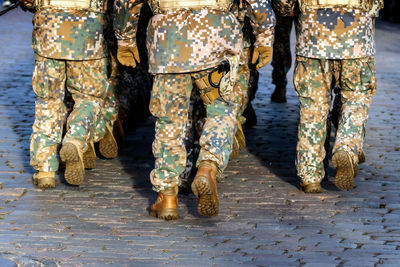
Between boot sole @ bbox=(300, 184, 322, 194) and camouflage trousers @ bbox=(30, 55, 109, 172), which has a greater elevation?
camouflage trousers @ bbox=(30, 55, 109, 172)

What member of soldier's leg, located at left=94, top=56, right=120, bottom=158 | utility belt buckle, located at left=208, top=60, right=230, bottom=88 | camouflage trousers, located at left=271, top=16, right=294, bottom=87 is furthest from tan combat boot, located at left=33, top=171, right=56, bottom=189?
camouflage trousers, located at left=271, top=16, right=294, bottom=87

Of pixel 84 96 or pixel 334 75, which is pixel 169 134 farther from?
pixel 334 75

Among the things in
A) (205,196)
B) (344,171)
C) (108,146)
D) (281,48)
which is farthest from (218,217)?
(281,48)

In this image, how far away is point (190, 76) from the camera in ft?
22.0

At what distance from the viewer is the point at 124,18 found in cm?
694

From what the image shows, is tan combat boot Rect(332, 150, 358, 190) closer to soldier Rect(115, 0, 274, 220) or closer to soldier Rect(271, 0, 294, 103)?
soldier Rect(115, 0, 274, 220)

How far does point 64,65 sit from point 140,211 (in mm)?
1427

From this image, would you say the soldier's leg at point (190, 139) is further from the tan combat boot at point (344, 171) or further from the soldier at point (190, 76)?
the tan combat boot at point (344, 171)

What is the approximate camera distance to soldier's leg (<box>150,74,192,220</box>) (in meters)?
6.68

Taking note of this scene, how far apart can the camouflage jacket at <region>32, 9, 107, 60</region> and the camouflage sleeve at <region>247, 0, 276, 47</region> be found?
1.36m

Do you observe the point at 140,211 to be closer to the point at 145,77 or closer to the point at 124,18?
the point at 124,18

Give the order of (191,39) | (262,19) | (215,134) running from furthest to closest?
(262,19)
(215,134)
(191,39)

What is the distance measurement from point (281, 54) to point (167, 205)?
4823 millimetres

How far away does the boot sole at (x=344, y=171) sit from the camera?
7.22m
